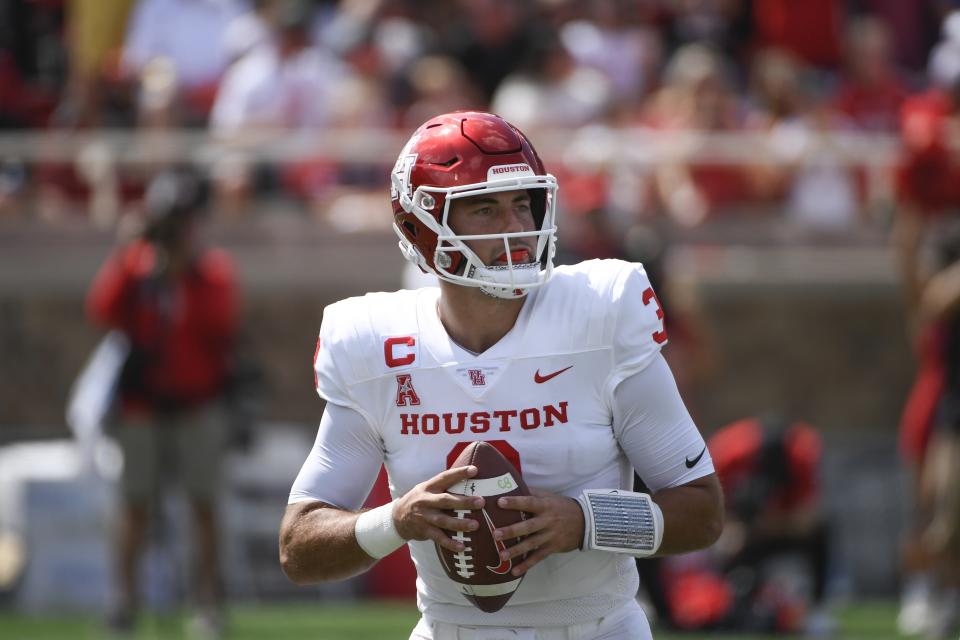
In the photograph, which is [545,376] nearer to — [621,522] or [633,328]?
[633,328]

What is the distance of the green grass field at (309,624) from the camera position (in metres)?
7.29

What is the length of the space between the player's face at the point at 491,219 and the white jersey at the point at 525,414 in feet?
0.47

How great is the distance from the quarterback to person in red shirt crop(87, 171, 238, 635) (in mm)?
4228

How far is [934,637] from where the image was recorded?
23.0 feet

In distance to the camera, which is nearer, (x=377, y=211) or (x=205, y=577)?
(x=205, y=577)

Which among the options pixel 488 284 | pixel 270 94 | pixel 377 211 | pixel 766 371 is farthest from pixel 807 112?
pixel 488 284

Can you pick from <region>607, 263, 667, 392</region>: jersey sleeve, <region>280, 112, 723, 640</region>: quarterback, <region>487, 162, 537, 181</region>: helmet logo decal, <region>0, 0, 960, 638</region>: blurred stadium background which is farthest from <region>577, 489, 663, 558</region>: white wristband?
<region>0, 0, 960, 638</region>: blurred stadium background

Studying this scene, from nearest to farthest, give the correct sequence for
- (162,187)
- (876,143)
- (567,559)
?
(567,559), (162,187), (876,143)

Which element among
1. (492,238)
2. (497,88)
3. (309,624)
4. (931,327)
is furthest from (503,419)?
(497,88)

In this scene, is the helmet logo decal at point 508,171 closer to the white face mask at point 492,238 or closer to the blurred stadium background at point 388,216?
the white face mask at point 492,238

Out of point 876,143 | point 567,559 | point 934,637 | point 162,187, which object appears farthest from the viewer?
point 876,143

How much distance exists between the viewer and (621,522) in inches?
120

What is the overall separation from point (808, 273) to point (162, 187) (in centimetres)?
398

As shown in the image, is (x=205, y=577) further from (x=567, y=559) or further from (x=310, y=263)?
(x=567, y=559)
